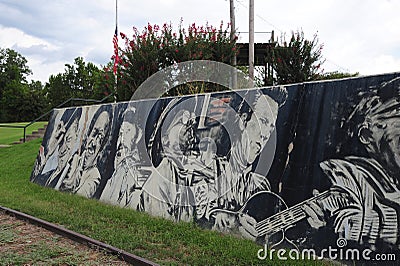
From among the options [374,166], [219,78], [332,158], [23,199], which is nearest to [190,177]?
[332,158]

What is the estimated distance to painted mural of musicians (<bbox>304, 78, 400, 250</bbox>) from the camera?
4164mm

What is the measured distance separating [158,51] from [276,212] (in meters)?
7.81

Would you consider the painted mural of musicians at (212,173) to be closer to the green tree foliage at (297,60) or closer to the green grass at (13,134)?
the green tree foliage at (297,60)

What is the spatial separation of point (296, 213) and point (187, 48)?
782 cm

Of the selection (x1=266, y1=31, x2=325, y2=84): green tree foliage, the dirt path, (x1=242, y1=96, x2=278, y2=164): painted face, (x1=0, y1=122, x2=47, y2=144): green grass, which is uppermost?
(x1=266, y1=31, x2=325, y2=84): green tree foliage

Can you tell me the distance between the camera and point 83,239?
5656 millimetres

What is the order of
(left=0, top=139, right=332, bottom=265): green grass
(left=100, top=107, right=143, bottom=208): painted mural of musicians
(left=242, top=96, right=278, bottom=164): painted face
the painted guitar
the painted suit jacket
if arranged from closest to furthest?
1. the painted suit jacket
2. the painted guitar
3. (left=0, top=139, right=332, bottom=265): green grass
4. (left=242, top=96, right=278, bottom=164): painted face
5. (left=100, top=107, right=143, bottom=208): painted mural of musicians

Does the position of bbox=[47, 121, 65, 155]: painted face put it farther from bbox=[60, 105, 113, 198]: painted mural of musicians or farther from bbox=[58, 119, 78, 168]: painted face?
bbox=[60, 105, 113, 198]: painted mural of musicians

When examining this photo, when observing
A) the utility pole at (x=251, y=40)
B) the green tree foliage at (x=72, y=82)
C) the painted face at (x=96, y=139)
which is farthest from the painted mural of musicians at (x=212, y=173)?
the green tree foliage at (x=72, y=82)

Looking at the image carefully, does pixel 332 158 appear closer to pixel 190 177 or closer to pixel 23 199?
pixel 190 177

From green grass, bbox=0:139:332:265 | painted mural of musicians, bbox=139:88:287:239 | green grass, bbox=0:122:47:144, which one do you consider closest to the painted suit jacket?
green grass, bbox=0:139:332:265

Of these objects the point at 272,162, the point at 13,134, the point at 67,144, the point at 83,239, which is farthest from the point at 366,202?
the point at 13,134

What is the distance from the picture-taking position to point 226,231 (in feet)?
19.1

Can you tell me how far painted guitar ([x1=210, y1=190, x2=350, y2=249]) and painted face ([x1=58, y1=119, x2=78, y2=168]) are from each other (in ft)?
19.6
